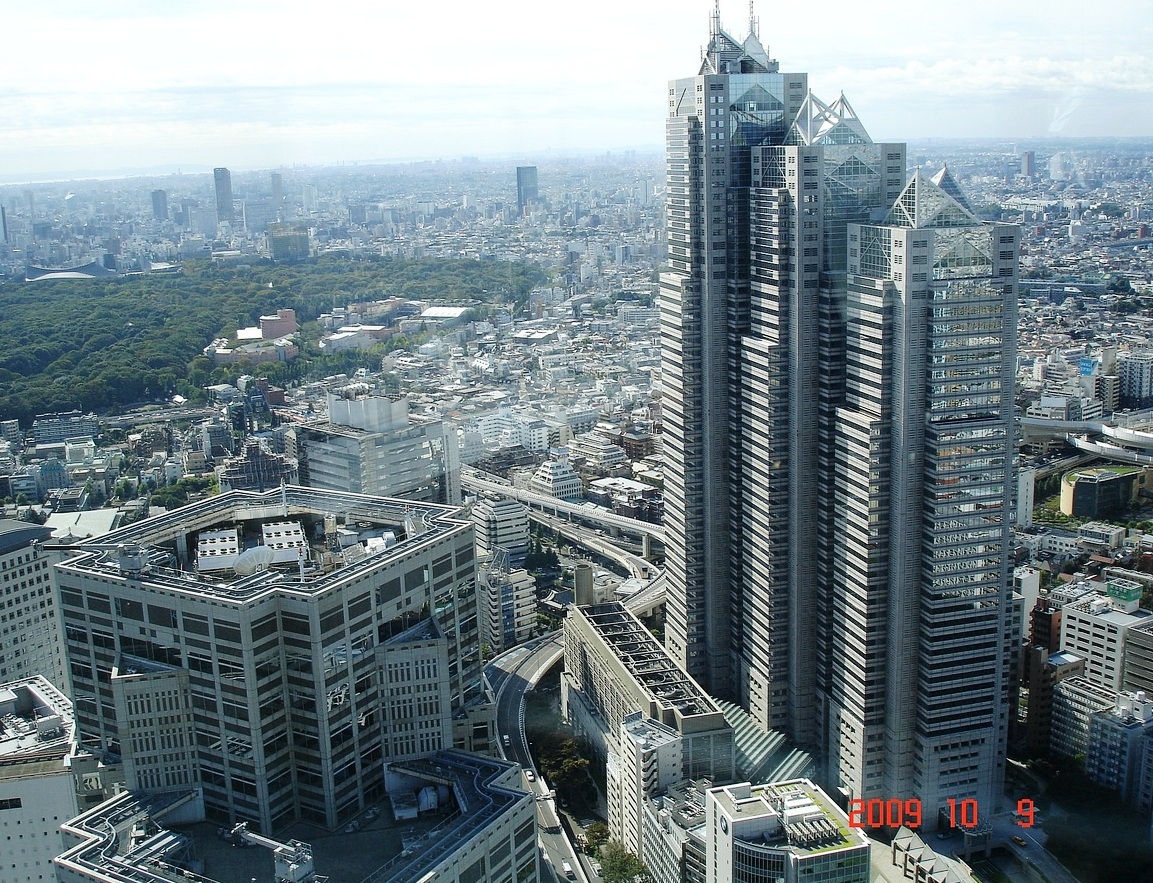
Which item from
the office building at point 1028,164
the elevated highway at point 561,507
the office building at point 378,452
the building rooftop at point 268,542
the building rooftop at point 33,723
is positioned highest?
the office building at point 1028,164

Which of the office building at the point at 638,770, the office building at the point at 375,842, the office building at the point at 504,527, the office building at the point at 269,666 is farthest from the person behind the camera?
the office building at the point at 504,527

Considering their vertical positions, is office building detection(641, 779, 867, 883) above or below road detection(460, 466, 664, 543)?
above

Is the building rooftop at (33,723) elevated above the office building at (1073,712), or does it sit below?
above

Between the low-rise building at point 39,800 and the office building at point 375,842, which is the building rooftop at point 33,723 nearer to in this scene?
the low-rise building at point 39,800

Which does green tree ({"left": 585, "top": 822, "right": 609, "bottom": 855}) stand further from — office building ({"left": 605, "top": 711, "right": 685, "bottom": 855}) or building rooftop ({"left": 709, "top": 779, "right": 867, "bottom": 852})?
building rooftop ({"left": 709, "top": 779, "right": 867, "bottom": 852})

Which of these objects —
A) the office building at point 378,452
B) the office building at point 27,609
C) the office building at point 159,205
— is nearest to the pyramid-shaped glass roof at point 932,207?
the office building at point 378,452

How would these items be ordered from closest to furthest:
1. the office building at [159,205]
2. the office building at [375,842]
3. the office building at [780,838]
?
the office building at [375,842] < the office building at [780,838] < the office building at [159,205]

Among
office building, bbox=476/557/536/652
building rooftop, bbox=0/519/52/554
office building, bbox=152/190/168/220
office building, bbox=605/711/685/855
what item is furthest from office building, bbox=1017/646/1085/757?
office building, bbox=152/190/168/220
